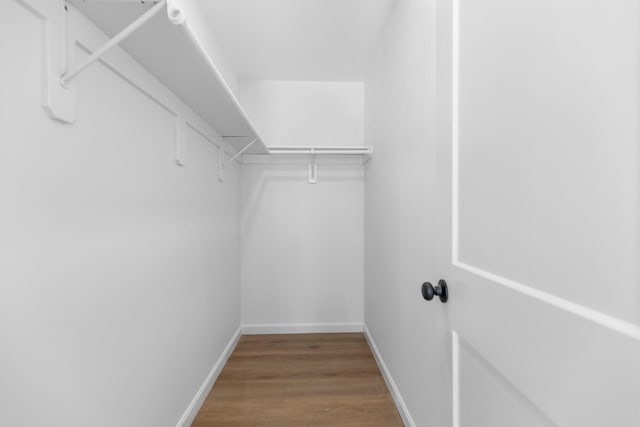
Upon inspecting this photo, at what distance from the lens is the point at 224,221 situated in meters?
2.18

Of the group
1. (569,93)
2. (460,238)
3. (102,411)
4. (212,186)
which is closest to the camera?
(569,93)

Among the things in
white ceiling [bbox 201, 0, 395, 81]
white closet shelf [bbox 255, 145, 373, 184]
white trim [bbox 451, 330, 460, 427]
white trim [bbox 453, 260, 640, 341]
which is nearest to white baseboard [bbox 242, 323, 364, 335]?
white closet shelf [bbox 255, 145, 373, 184]

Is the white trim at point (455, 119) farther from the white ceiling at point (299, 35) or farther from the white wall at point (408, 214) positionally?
the white ceiling at point (299, 35)

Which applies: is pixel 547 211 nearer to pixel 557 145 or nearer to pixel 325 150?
pixel 557 145

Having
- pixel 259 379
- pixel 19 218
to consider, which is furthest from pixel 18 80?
pixel 259 379

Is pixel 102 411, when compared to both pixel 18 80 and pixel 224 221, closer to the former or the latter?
pixel 18 80

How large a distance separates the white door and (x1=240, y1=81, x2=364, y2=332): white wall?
77.6 inches

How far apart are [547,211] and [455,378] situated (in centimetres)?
49

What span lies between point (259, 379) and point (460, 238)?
5.76 feet

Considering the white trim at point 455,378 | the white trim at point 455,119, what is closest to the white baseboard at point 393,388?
the white trim at point 455,378

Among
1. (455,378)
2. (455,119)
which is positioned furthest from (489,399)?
(455,119)

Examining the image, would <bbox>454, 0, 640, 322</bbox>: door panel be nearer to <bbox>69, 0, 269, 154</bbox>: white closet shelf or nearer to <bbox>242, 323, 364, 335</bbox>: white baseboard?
<bbox>69, 0, 269, 154</bbox>: white closet shelf

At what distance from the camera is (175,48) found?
92 centimetres

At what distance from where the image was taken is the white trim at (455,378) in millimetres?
737
